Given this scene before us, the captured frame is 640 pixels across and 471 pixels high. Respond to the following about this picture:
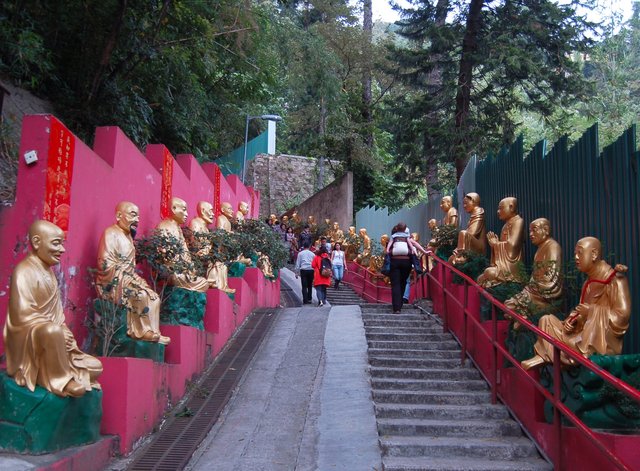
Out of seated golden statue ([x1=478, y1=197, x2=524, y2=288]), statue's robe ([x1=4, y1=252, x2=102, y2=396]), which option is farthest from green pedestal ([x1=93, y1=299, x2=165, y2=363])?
seated golden statue ([x1=478, y1=197, x2=524, y2=288])

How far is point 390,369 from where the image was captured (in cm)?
811

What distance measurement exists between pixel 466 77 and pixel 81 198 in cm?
1295

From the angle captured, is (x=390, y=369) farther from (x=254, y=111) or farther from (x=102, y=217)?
(x=254, y=111)

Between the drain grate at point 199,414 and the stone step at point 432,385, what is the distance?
5.73 ft

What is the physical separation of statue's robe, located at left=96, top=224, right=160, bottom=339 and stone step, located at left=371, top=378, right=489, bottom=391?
2.57 metres

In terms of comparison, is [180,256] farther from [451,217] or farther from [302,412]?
[451,217]

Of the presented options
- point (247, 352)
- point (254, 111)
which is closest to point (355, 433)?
point (247, 352)

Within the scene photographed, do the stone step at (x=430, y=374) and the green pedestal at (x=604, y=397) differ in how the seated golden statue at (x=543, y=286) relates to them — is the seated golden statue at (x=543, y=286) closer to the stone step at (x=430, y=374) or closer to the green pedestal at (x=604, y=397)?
the stone step at (x=430, y=374)

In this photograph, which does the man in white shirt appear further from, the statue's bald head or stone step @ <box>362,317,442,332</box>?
the statue's bald head

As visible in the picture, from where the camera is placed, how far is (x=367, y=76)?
29.5m

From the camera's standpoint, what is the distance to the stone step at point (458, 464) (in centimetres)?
562

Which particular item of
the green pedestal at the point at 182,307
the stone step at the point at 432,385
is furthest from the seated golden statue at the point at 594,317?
the green pedestal at the point at 182,307

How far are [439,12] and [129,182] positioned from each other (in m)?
12.7

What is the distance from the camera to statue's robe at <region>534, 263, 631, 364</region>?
18.0ft
